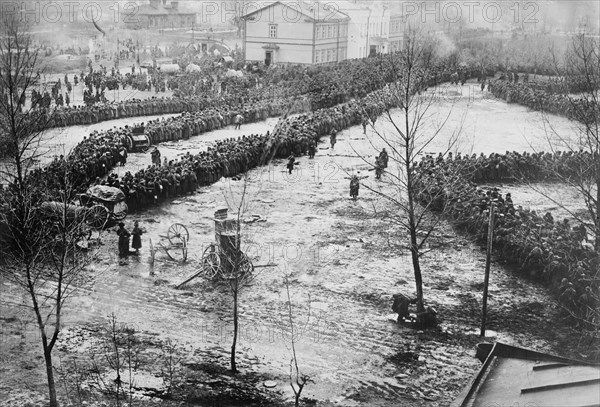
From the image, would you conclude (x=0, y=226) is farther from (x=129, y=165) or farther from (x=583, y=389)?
(x=583, y=389)

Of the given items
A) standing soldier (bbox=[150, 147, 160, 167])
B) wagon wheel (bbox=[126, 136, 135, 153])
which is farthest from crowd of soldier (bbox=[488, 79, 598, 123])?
wagon wheel (bbox=[126, 136, 135, 153])

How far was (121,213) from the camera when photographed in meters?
19.7

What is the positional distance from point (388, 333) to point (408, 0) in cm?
8412

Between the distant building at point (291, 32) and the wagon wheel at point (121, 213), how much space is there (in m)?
35.5

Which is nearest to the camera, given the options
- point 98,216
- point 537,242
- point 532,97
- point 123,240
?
point 537,242

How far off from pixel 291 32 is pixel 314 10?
8.14 ft

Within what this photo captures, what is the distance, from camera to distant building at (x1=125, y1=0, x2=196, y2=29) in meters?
74.1

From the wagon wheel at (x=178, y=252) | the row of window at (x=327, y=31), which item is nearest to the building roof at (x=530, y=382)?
the wagon wheel at (x=178, y=252)

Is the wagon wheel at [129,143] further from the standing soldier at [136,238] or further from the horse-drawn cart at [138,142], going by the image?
the standing soldier at [136,238]

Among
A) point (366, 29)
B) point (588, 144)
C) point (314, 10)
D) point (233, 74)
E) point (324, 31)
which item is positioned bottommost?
point (588, 144)

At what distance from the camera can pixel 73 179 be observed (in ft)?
69.2

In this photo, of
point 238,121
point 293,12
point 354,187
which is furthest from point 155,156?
point 293,12

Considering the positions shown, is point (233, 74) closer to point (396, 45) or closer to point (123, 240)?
point (396, 45)

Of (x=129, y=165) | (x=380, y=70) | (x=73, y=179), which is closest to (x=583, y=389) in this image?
(x=73, y=179)
